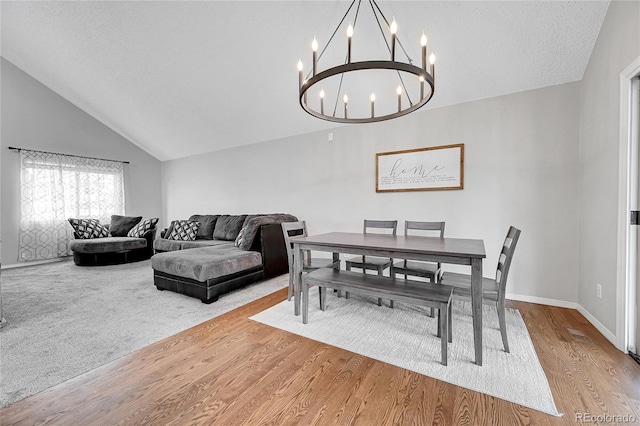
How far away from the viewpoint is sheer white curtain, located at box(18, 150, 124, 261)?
16.0 feet

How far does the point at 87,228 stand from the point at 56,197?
881mm

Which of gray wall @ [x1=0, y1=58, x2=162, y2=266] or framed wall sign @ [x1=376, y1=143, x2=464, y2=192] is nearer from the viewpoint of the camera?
framed wall sign @ [x1=376, y1=143, x2=464, y2=192]

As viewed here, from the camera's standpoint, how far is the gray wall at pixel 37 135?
4699mm

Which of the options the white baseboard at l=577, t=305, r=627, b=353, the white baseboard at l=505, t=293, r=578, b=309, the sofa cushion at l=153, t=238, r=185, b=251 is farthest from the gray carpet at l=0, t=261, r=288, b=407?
the white baseboard at l=577, t=305, r=627, b=353

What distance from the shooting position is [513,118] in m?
2.99

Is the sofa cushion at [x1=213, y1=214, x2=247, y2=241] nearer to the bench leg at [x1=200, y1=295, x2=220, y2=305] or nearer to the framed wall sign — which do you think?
the bench leg at [x1=200, y1=295, x2=220, y2=305]

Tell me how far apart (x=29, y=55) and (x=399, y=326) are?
6.94 meters

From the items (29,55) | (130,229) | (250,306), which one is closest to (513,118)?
(250,306)

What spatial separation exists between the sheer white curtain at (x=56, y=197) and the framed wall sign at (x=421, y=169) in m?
5.96

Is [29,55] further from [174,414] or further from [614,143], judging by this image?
[614,143]

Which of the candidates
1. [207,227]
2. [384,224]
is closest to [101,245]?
[207,227]

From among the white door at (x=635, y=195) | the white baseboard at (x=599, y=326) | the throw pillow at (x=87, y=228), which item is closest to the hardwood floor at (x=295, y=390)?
the white baseboard at (x=599, y=326)

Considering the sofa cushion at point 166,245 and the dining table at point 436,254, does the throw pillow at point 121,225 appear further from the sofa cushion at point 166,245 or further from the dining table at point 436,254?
the dining table at point 436,254

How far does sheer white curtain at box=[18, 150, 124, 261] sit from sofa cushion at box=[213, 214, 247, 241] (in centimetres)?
279
